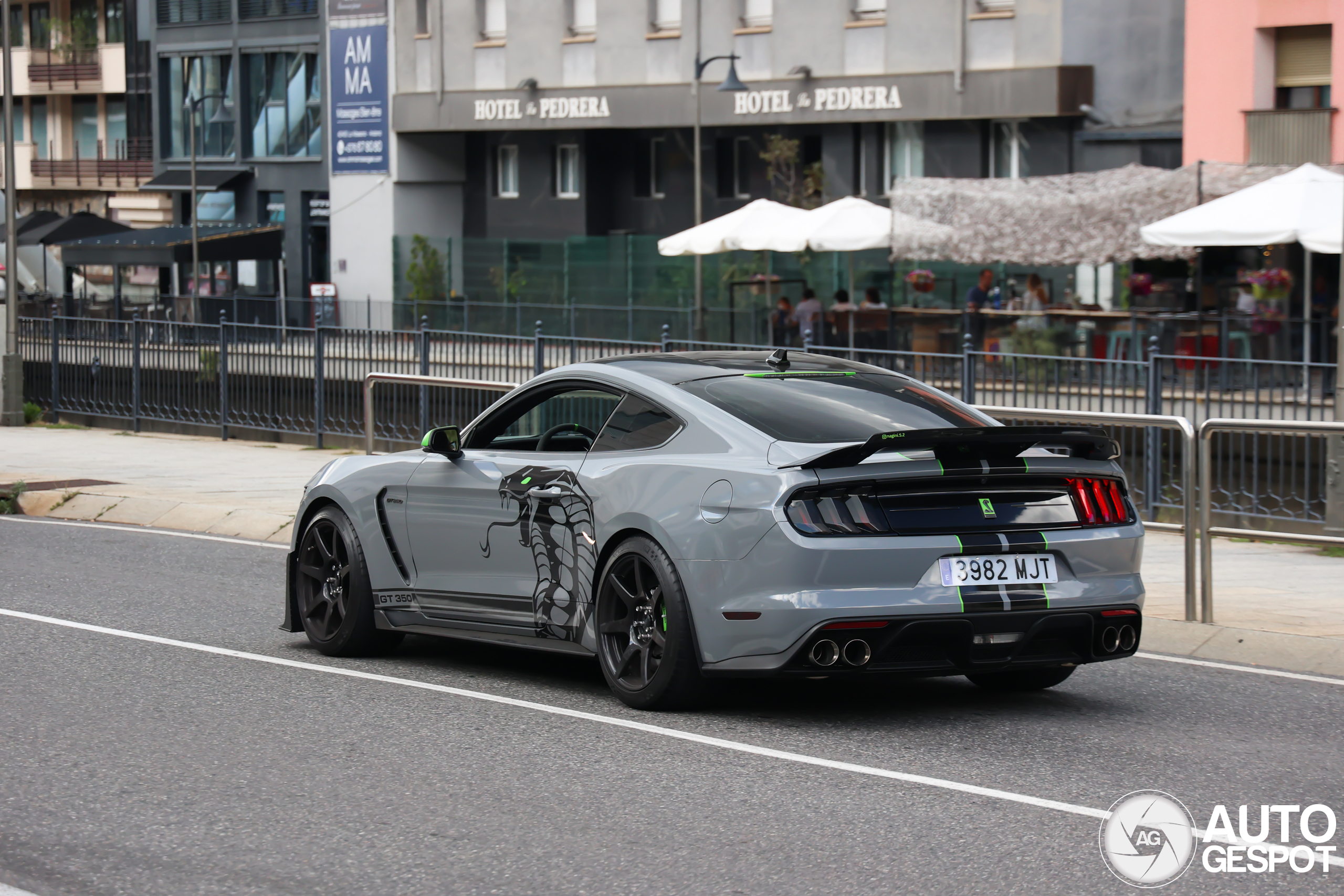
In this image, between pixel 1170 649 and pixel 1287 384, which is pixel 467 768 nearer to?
pixel 1170 649

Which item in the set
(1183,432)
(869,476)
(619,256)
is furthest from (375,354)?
(619,256)

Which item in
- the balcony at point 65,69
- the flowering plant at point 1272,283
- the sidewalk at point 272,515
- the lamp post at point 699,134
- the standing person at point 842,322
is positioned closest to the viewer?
the sidewalk at point 272,515

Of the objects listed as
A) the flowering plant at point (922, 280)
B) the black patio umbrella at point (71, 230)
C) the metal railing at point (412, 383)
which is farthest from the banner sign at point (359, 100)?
the metal railing at point (412, 383)

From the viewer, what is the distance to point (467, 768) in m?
6.48

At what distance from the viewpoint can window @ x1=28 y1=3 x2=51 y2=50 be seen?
206 feet

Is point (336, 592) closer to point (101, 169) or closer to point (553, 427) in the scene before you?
point (553, 427)

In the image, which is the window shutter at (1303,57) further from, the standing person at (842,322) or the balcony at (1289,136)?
the standing person at (842,322)

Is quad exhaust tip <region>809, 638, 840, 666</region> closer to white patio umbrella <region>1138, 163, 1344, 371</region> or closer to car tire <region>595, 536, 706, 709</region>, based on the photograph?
car tire <region>595, 536, 706, 709</region>

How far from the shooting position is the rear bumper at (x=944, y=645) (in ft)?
22.3

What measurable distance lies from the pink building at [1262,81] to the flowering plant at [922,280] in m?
4.54

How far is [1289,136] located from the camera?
29.6m

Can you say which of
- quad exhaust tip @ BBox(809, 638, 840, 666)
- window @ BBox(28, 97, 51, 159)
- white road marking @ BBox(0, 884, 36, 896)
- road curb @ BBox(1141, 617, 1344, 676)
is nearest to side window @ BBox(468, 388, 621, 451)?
quad exhaust tip @ BBox(809, 638, 840, 666)

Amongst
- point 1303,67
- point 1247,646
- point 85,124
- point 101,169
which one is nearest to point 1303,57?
point 1303,67

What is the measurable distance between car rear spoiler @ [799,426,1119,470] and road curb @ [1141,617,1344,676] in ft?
7.62
